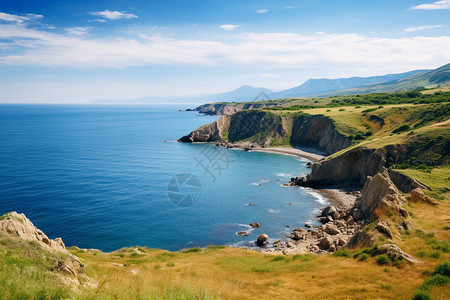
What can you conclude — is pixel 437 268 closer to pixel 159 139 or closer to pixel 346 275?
pixel 346 275

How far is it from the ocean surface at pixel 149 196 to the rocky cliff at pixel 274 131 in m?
15.5

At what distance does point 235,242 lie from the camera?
143 ft

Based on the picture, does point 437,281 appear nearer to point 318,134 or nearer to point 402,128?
point 402,128

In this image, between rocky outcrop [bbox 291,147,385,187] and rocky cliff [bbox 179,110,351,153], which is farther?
rocky cliff [bbox 179,110,351,153]

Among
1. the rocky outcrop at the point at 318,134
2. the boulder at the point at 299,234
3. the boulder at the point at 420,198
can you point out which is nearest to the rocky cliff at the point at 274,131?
the rocky outcrop at the point at 318,134

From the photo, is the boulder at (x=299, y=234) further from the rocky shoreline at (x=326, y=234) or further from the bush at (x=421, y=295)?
the bush at (x=421, y=295)

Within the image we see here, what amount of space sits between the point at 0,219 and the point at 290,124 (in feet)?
397

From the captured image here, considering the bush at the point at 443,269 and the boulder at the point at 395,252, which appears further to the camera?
the boulder at the point at 395,252

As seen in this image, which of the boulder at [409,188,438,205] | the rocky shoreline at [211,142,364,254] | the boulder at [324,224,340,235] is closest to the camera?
the boulder at [409,188,438,205]

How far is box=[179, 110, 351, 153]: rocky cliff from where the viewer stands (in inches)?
4166

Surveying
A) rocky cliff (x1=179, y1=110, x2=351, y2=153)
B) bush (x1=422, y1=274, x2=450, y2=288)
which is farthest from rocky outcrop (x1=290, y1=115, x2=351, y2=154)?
bush (x1=422, y1=274, x2=450, y2=288)

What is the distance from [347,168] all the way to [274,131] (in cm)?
6466

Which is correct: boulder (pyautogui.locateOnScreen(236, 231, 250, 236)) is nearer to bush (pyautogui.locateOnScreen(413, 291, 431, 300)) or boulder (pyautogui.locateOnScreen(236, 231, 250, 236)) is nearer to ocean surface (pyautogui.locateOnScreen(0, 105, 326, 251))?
ocean surface (pyautogui.locateOnScreen(0, 105, 326, 251))

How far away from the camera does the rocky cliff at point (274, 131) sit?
347 ft
